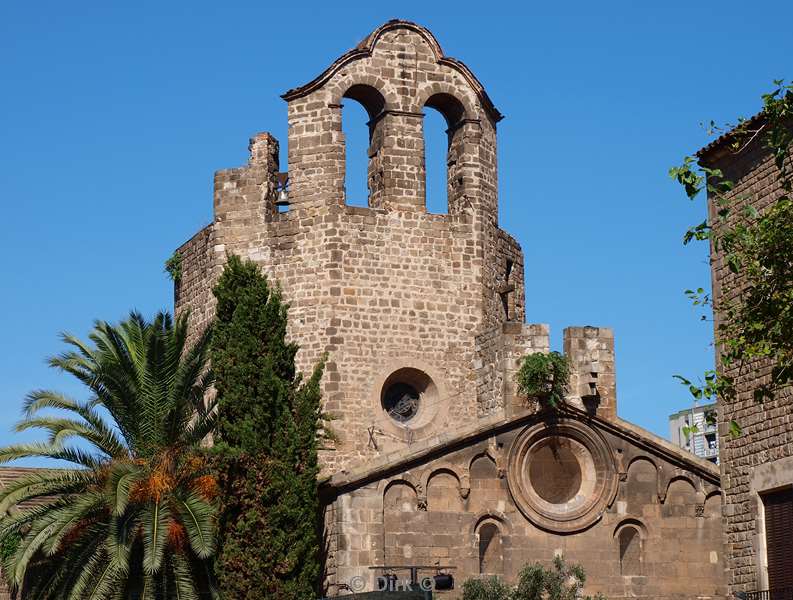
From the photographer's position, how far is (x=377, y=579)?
25750 millimetres

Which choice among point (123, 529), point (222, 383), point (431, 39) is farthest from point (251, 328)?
Answer: point (431, 39)

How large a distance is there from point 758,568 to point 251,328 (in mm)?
9017

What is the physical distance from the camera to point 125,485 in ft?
82.8

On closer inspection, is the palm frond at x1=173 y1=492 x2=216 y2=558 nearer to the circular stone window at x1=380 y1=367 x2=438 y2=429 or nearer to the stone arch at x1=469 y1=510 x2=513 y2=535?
the stone arch at x1=469 y1=510 x2=513 y2=535

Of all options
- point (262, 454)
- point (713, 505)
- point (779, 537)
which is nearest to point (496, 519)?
point (713, 505)

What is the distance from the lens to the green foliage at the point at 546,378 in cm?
2767

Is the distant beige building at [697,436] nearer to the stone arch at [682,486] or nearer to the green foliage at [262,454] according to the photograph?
the stone arch at [682,486]

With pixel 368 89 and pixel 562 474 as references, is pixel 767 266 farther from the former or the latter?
pixel 368 89

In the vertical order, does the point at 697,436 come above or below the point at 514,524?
above

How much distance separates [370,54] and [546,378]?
787cm

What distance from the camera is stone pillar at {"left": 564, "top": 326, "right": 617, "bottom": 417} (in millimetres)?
28125

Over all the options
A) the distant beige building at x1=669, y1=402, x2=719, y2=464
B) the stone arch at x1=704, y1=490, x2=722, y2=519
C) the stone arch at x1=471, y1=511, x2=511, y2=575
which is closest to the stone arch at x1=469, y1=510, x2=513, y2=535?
the stone arch at x1=471, y1=511, x2=511, y2=575

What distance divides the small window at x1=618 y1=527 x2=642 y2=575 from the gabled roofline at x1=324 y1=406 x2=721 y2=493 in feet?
4.85

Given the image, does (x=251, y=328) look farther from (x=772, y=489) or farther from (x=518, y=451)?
(x=772, y=489)
